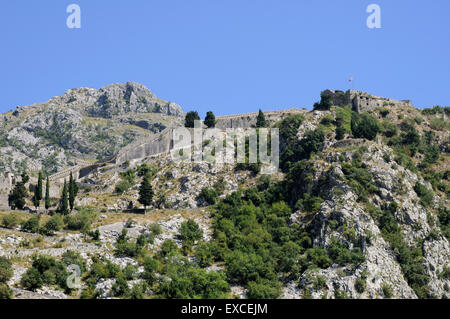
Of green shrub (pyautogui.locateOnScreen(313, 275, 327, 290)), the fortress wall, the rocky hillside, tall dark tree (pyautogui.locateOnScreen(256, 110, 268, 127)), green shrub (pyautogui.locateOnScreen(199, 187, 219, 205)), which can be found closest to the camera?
green shrub (pyautogui.locateOnScreen(313, 275, 327, 290))

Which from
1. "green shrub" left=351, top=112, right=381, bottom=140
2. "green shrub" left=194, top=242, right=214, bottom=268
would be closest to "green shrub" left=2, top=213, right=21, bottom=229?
"green shrub" left=194, top=242, right=214, bottom=268

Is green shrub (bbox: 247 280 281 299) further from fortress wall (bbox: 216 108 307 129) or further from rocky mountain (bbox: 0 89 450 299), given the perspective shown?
fortress wall (bbox: 216 108 307 129)

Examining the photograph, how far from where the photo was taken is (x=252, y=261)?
75.4 meters

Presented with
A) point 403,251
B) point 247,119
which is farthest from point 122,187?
point 403,251

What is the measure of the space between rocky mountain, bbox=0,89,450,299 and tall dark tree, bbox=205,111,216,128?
801 centimetres

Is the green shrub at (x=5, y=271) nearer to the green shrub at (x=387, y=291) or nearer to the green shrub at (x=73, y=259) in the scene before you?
the green shrub at (x=73, y=259)

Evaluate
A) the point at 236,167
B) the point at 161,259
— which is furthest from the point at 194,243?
the point at 236,167

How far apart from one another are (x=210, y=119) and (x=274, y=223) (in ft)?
109

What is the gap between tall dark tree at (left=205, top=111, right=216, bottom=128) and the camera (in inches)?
4508

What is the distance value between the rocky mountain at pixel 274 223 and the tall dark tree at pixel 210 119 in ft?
26.3

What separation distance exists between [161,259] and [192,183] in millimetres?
22365

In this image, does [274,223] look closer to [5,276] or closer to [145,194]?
[145,194]
